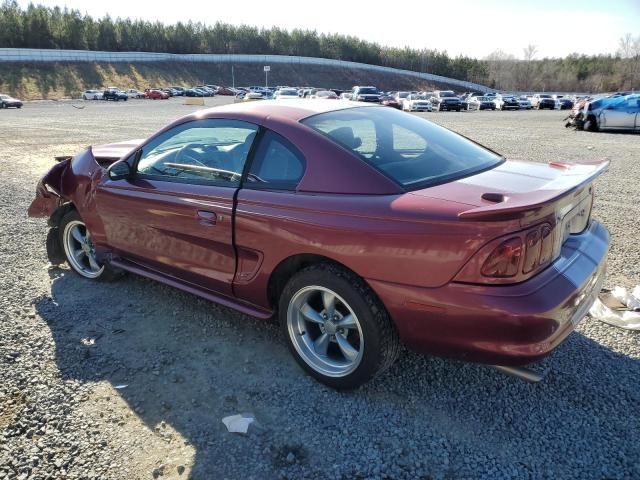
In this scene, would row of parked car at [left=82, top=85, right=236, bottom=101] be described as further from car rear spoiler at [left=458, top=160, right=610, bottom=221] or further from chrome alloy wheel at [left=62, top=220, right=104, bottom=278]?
car rear spoiler at [left=458, top=160, right=610, bottom=221]

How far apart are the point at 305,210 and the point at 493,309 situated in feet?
3.55

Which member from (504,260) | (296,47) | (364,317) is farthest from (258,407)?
(296,47)

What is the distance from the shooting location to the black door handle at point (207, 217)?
3.07 m

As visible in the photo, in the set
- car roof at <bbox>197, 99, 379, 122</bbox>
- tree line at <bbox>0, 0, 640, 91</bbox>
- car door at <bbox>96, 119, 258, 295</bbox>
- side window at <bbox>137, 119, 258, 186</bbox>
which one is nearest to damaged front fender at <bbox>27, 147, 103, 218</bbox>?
car door at <bbox>96, 119, 258, 295</bbox>

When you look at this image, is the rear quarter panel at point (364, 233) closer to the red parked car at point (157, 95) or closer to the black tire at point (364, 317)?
the black tire at point (364, 317)

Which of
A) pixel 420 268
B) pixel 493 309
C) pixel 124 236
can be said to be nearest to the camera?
pixel 493 309

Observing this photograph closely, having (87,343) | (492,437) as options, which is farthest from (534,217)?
(87,343)

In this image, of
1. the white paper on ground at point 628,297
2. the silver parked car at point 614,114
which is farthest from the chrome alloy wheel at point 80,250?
the silver parked car at point 614,114

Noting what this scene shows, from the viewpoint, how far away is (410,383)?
9.48 feet

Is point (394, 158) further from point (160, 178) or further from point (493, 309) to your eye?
point (160, 178)

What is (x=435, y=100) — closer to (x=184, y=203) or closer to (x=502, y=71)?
(x=184, y=203)

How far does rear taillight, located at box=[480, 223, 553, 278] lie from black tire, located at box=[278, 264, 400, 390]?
1.97 feet

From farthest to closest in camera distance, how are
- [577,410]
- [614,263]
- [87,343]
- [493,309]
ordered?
[614,263], [87,343], [577,410], [493,309]

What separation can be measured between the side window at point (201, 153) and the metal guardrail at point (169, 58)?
246 feet
